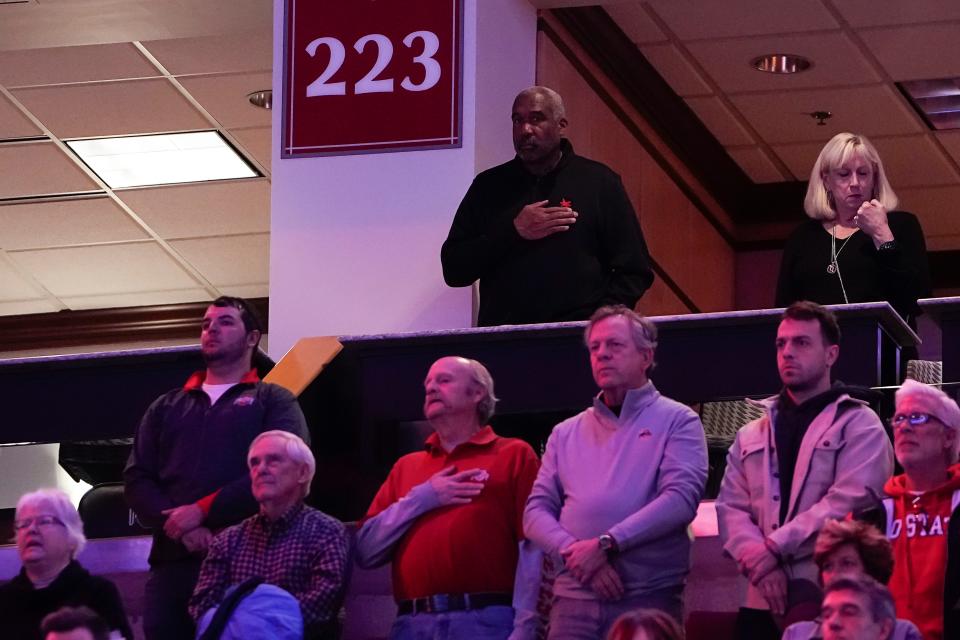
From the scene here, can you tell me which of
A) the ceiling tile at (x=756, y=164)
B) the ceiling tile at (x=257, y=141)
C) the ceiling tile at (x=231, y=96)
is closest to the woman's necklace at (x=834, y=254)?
the ceiling tile at (x=231, y=96)

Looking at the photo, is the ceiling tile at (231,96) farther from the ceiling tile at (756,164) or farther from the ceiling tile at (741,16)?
the ceiling tile at (756,164)

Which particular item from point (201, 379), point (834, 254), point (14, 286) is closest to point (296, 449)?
point (201, 379)

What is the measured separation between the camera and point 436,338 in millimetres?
6203

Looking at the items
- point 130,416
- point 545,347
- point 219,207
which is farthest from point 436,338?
point 219,207

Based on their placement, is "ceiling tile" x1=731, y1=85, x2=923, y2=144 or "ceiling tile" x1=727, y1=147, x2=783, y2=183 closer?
"ceiling tile" x1=731, y1=85, x2=923, y2=144

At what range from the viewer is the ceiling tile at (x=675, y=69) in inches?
359

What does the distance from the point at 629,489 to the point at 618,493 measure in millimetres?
29

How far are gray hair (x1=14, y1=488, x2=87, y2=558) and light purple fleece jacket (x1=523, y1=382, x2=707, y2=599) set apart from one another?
4.11ft

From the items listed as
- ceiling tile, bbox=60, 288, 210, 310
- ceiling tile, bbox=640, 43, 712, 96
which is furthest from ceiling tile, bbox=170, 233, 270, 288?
ceiling tile, bbox=640, 43, 712, 96

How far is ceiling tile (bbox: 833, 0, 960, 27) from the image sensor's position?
27.7 feet

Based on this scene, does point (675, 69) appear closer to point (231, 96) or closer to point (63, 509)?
point (231, 96)

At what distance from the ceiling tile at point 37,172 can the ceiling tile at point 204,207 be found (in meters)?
0.33

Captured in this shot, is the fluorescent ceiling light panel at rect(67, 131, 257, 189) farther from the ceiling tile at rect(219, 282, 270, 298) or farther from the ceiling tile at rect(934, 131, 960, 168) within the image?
the ceiling tile at rect(934, 131, 960, 168)

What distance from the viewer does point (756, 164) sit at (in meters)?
10.7
